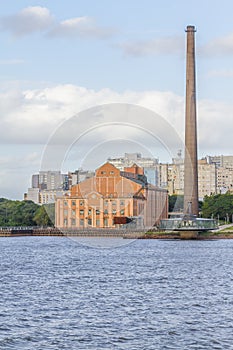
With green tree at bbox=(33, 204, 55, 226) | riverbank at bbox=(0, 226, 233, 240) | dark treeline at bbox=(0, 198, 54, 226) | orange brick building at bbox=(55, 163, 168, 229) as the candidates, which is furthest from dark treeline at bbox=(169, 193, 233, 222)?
riverbank at bbox=(0, 226, 233, 240)

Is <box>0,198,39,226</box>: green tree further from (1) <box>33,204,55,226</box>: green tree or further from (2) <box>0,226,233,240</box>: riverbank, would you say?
(2) <box>0,226,233,240</box>: riverbank

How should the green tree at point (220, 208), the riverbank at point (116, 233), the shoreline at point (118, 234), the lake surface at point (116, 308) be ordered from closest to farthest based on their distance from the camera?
the lake surface at point (116, 308)
the shoreline at point (118, 234)
the riverbank at point (116, 233)
the green tree at point (220, 208)

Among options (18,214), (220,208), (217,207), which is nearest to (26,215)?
(18,214)

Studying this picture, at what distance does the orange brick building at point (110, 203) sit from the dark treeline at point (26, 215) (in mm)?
12814

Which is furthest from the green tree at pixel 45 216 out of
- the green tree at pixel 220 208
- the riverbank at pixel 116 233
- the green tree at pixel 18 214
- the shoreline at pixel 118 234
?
the green tree at pixel 220 208

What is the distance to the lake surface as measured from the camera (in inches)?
1100

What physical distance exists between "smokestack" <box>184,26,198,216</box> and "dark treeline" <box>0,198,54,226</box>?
115 ft

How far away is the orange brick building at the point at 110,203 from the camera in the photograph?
126 metres

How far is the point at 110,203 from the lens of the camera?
415 feet

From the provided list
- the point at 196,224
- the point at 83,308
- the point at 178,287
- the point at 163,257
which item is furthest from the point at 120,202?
the point at 83,308

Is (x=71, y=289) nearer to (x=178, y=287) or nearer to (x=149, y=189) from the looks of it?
(x=178, y=287)

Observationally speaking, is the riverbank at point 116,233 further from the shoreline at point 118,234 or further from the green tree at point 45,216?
the green tree at point 45,216

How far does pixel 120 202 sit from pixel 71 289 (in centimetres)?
8605

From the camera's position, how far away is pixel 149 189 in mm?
129250
